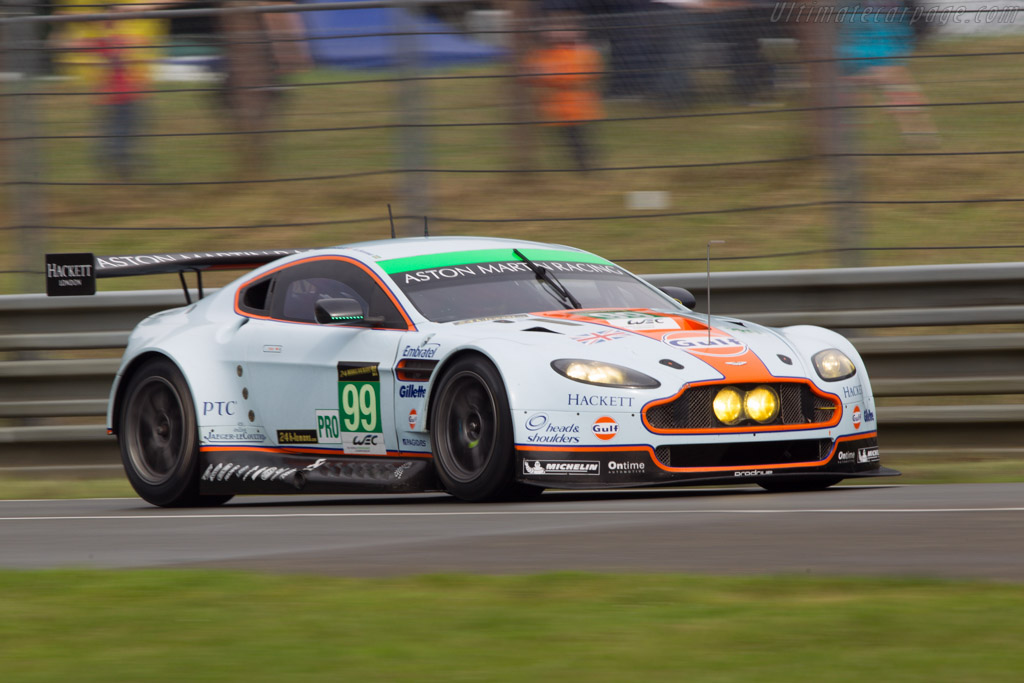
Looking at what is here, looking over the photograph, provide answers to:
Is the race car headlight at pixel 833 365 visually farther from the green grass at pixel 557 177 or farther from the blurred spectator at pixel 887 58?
the blurred spectator at pixel 887 58

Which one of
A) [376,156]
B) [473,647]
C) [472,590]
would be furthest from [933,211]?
[473,647]

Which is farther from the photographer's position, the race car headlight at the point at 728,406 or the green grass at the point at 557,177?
the green grass at the point at 557,177

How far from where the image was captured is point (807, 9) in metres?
9.38

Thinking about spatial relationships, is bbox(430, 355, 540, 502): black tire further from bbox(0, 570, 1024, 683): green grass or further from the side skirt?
bbox(0, 570, 1024, 683): green grass

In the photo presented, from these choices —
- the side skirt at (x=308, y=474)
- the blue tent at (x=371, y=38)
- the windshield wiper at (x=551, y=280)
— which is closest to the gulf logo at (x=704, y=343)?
the windshield wiper at (x=551, y=280)

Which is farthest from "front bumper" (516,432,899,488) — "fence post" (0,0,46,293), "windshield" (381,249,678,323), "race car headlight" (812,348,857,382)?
"fence post" (0,0,46,293)

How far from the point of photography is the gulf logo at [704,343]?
23.5 ft

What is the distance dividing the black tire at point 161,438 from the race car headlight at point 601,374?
7.60 ft

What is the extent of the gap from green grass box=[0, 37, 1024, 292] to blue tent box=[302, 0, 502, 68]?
0.38 ft

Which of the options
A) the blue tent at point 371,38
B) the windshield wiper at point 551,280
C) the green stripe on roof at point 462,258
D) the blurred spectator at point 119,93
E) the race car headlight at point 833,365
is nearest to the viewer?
the race car headlight at point 833,365

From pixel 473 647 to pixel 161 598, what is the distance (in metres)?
1.18

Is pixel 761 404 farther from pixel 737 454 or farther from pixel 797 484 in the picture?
pixel 797 484

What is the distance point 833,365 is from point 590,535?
233 cm

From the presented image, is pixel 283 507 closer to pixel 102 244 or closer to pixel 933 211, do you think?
pixel 102 244
